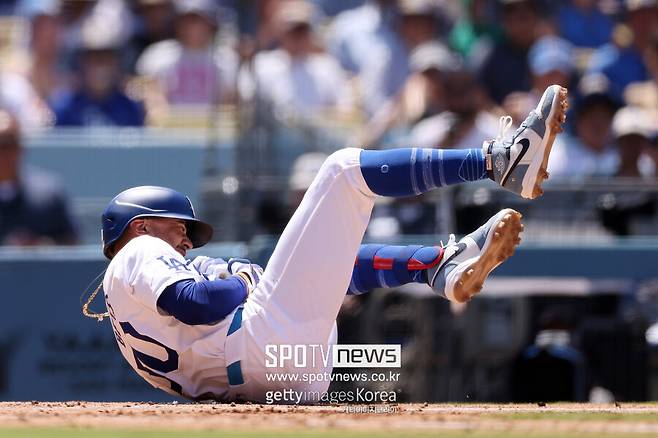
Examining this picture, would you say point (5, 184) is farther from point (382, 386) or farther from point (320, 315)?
point (320, 315)

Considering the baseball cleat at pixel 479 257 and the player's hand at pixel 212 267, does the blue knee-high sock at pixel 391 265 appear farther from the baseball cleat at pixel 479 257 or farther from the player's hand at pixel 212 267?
the player's hand at pixel 212 267

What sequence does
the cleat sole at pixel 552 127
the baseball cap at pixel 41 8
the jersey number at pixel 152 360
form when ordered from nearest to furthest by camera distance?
the cleat sole at pixel 552 127 < the jersey number at pixel 152 360 < the baseball cap at pixel 41 8

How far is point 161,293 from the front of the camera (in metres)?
4.31

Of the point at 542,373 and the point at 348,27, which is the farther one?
the point at 348,27

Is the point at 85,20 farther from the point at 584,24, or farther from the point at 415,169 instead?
the point at 415,169

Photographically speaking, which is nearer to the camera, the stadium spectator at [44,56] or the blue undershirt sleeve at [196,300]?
the blue undershirt sleeve at [196,300]

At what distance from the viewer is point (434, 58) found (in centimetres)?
825

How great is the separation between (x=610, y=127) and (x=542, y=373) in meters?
1.76

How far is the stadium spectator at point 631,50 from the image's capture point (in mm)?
8805

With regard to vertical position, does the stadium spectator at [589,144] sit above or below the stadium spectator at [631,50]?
below

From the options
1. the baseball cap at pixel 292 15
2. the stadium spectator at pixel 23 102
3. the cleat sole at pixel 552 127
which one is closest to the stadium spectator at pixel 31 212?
the stadium spectator at pixel 23 102

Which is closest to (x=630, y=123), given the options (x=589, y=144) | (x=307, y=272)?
(x=589, y=144)

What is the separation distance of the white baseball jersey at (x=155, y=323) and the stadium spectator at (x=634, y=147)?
4.03 m

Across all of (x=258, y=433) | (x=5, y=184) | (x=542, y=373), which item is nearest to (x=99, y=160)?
(x=5, y=184)
